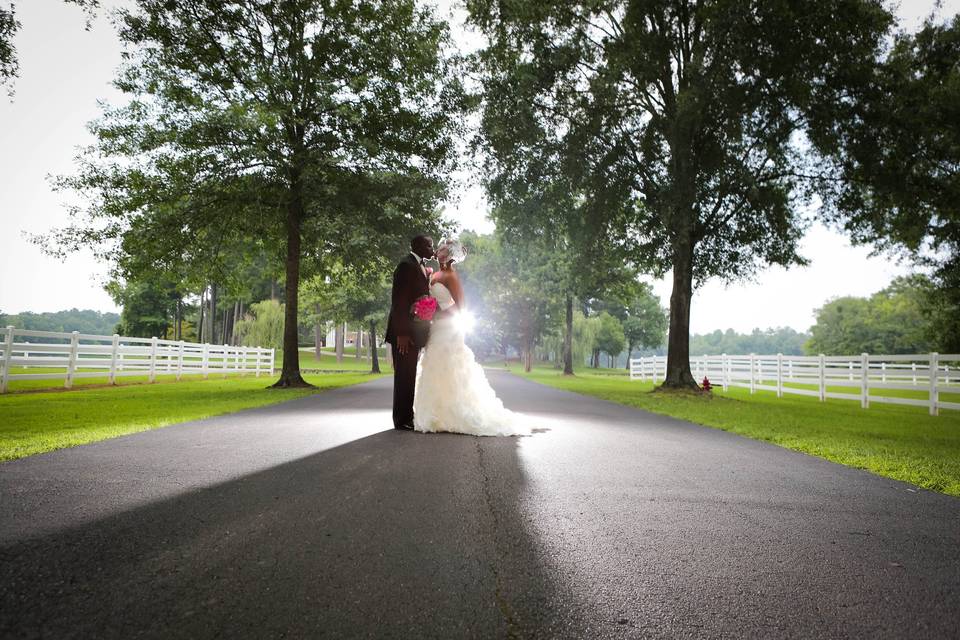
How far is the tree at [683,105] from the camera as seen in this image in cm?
1344

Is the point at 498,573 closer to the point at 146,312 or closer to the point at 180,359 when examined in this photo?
Answer: the point at 180,359

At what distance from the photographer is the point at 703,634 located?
1878mm

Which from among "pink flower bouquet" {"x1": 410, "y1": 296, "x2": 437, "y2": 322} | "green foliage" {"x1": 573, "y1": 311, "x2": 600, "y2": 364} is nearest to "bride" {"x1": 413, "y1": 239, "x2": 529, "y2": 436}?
"pink flower bouquet" {"x1": 410, "y1": 296, "x2": 437, "y2": 322}

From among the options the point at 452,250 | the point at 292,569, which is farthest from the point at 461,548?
the point at 452,250

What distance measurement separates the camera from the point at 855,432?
823 centimetres

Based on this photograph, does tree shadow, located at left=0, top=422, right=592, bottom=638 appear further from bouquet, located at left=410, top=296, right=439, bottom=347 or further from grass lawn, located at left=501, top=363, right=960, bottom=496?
grass lawn, located at left=501, top=363, right=960, bottom=496

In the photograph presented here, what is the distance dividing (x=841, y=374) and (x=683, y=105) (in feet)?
29.5

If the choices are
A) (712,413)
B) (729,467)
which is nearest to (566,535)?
(729,467)

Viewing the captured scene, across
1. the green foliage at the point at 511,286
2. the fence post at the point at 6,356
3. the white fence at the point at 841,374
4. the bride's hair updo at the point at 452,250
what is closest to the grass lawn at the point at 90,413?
the fence post at the point at 6,356

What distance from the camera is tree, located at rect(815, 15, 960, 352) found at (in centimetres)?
1307

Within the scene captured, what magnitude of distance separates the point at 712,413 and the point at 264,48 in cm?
1632

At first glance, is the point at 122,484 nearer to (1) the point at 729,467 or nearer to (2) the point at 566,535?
(2) the point at 566,535

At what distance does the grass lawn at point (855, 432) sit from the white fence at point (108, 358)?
13.2 m

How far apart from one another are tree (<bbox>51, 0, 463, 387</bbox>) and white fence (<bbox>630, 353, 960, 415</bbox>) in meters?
12.4
